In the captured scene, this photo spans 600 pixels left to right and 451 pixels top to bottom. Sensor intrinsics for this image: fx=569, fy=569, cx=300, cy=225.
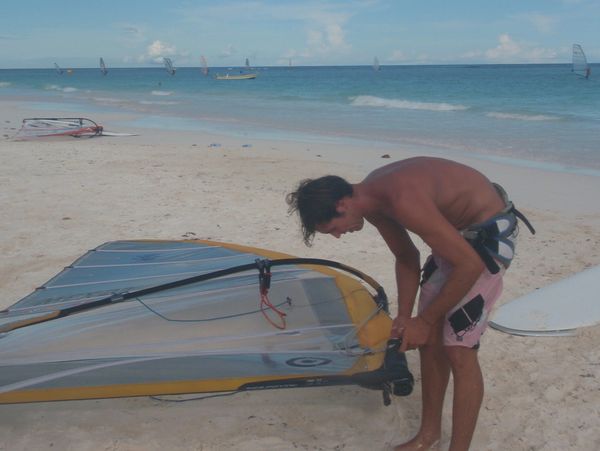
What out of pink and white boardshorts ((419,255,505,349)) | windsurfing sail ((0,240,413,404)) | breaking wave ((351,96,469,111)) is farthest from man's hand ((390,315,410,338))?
breaking wave ((351,96,469,111))

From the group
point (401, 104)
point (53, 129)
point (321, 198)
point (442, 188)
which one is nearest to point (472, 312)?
point (442, 188)

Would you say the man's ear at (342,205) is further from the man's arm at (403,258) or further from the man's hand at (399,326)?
the man's hand at (399,326)

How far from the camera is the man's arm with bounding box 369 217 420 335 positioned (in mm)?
2408

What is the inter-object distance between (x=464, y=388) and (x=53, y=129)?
12.5m

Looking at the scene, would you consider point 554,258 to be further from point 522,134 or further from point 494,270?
point 522,134

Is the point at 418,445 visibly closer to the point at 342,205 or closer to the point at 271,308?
the point at 271,308

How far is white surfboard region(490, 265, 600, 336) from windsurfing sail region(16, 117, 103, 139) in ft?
37.0

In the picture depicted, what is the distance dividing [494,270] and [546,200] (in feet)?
17.7

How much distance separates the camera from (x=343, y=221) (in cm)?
213

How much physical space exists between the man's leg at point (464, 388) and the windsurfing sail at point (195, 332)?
1.07 feet

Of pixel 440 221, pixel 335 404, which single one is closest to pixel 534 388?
pixel 335 404

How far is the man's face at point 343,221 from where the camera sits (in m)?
2.11

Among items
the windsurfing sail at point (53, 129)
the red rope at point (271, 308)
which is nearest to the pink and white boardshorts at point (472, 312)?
the red rope at point (271, 308)

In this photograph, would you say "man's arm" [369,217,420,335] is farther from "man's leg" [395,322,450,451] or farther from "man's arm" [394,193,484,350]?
"man's arm" [394,193,484,350]
